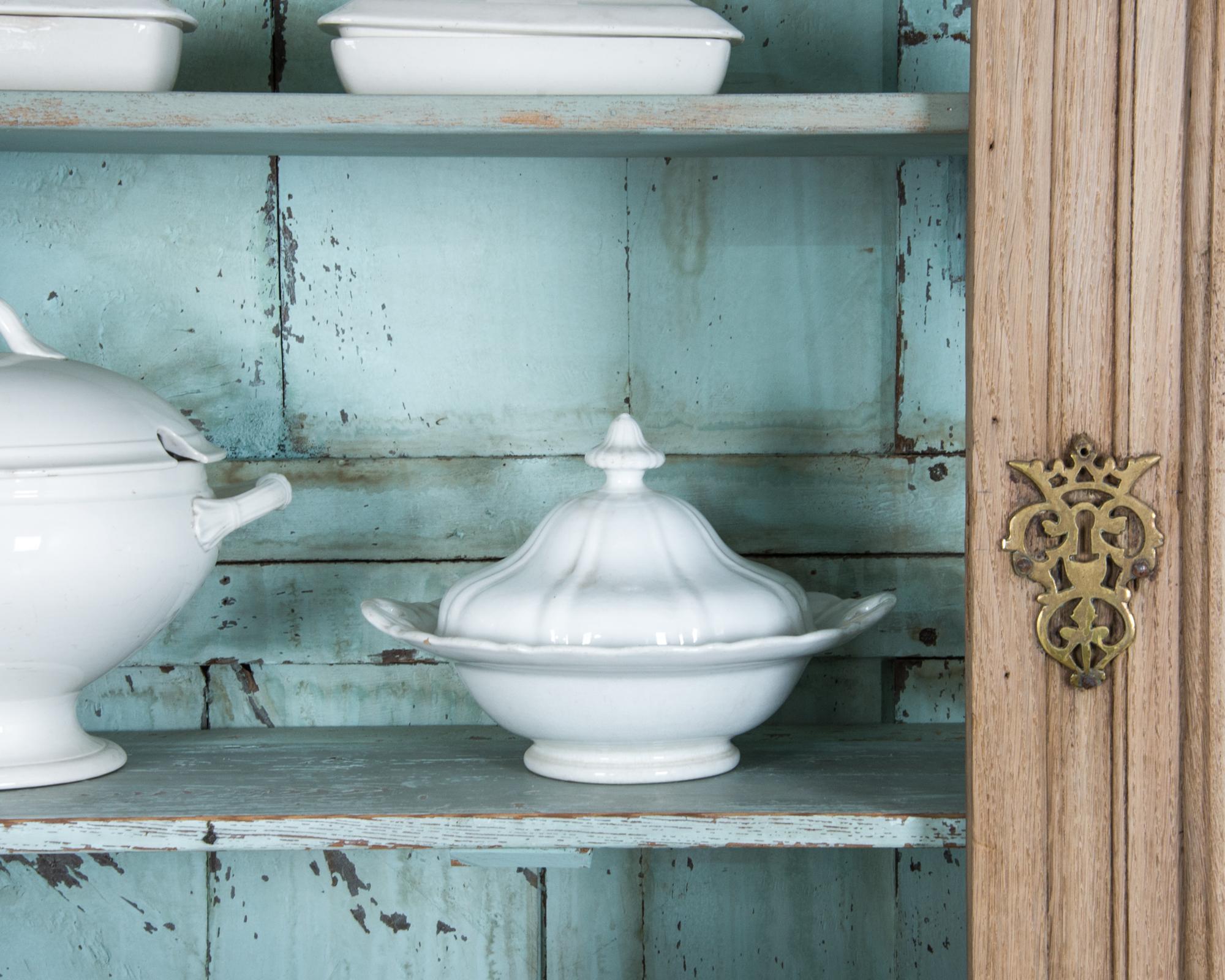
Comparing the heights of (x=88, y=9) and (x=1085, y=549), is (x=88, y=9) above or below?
above

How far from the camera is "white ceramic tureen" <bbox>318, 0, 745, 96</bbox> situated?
0.83 m

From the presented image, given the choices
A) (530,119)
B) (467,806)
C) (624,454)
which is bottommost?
(467,806)

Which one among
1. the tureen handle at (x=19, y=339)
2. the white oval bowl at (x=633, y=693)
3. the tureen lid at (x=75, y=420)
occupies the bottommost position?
the white oval bowl at (x=633, y=693)

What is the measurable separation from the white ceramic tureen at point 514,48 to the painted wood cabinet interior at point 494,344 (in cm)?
21

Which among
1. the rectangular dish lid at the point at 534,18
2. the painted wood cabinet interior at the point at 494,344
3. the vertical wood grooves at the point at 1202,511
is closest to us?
the vertical wood grooves at the point at 1202,511

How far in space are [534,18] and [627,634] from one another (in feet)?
1.29

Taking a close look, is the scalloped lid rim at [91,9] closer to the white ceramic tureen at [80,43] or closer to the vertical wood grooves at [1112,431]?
the white ceramic tureen at [80,43]

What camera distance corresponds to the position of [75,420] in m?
0.83

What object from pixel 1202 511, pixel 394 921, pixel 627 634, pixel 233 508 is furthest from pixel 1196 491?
pixel 394 921

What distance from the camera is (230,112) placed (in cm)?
80

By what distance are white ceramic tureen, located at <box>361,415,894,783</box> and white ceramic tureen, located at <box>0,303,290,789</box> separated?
0.14 m

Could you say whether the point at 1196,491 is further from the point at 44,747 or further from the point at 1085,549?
the point at 44,747

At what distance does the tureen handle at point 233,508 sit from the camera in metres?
0.87

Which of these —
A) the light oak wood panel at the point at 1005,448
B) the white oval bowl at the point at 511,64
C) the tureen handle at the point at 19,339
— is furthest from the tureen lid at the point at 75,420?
the light oak wood panel at the point at 1005,448
